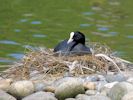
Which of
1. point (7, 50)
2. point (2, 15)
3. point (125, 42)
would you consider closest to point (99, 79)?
point (7, 50)

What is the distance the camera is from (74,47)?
1267cm

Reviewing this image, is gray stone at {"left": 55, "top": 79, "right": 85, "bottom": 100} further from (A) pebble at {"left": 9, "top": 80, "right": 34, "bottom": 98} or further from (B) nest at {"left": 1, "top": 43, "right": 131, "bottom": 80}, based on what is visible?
(B) nest at {"left": 1, "top": 43, "right": 131, "bottom": 80}

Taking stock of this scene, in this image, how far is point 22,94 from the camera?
10016mm

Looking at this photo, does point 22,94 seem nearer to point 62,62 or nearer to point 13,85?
point 13,85

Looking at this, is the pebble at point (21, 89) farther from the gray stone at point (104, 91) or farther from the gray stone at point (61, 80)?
the gray stone at point (104, 91)

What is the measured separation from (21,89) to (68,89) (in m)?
0.67

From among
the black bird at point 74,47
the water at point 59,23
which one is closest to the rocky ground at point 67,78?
the black bird at point 74,47

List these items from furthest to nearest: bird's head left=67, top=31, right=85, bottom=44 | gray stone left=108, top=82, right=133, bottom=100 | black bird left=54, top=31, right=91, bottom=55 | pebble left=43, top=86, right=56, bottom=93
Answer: bird's head left=67, top=31, right=85, bottom=44, black bird left=54, top=31, right=91, bottom=55, pebble left=43, top=86, right=56, bottom=93, gray stone left=108, top=82, right=133, bottom=100

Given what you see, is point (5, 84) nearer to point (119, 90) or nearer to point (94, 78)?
point (94, 78)

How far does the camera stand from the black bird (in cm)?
1227

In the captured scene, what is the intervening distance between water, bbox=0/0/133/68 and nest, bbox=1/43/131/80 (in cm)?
330

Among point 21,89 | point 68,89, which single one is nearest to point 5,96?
point 21,89

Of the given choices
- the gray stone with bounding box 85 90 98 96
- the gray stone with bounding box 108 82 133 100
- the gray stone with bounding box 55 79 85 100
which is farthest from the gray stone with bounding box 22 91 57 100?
the gray stone with bounding box 108 82 133 100

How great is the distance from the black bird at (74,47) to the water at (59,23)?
2213 millimetres
